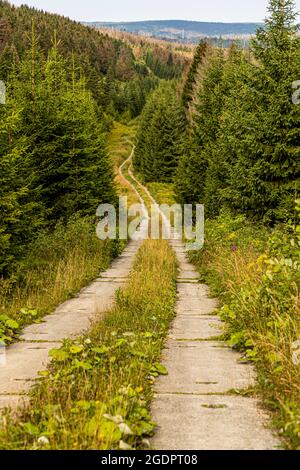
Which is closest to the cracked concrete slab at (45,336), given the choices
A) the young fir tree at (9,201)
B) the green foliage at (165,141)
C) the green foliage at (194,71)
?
the young fir tree at (9,201)

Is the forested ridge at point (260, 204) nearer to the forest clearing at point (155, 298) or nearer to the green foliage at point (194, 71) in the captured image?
the forest clearing at point (155, 298)

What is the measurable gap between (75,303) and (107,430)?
7.61m

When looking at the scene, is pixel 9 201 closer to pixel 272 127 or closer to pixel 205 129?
pixel 272 127

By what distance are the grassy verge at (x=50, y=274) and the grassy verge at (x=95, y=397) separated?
2156mm

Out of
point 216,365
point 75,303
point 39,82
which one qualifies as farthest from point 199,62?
point 216,365

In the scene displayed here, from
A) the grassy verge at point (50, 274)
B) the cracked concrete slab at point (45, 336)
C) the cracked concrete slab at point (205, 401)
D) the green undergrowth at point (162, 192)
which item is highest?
the cracked concrete slab at point (205, 401)

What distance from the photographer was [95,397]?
14.8ft

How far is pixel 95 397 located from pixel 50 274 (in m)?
9.27

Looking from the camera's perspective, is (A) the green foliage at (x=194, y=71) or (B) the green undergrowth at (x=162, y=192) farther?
(A) the green foliage at (x=194, y=71)

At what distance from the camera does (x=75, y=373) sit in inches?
205

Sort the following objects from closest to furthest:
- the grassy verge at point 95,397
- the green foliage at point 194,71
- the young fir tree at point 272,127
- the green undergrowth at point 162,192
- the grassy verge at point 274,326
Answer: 1. the grassy verge at point 95,397
2. the grassy verge at point 274,326
3. the young fir tree at point 272,127
4. the green undergrowth at point 162,192
5. the green foliage at point 194,71

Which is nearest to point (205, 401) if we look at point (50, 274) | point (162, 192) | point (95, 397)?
point (95, 397)

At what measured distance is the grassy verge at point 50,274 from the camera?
9.39 meters

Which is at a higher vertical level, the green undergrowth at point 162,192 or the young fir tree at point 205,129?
the young fir tree at point 205,129
